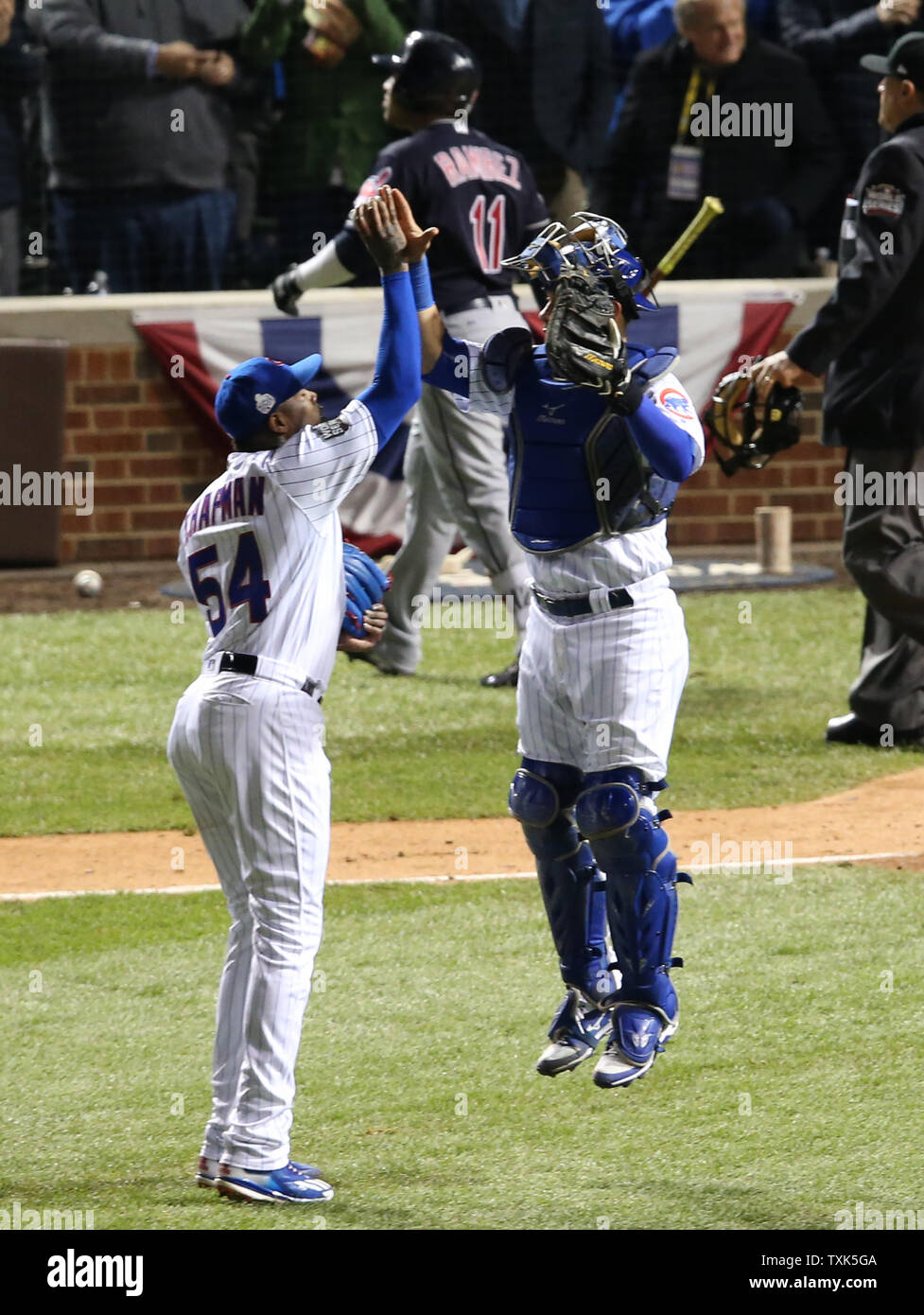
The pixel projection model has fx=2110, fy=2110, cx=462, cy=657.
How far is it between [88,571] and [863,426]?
5.78 metres

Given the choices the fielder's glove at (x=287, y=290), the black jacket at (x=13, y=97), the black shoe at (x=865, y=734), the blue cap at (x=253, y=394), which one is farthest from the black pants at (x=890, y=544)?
the black jacket at (x=13, y=97)

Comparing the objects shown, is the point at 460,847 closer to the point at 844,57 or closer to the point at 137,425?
the point at 137,425

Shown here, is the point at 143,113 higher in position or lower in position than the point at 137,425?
higher

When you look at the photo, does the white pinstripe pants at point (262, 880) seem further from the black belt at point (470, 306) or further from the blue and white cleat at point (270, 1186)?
the black belt at point (470, 306)

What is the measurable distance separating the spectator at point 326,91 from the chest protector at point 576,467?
8067 mm

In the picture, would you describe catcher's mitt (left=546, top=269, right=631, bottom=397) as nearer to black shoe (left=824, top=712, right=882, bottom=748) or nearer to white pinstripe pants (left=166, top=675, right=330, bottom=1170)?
white pinstripe pants (left=166, top=675, right=330, bottom=1170)

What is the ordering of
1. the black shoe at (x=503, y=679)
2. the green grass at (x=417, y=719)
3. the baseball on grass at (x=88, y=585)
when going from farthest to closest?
the baseball on grass at (x=88, y=585) → the black shoe at (x=503, y=679) → the green grass at (x=417, y=719)

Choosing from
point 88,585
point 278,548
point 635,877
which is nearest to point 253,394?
point 278,548

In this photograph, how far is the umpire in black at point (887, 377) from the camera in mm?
8266

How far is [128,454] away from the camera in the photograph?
13.3m

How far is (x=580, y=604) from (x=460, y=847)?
9.32 feet

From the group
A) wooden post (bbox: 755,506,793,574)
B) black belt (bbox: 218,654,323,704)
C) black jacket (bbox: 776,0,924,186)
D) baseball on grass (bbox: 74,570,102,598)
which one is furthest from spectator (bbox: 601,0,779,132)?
black belt (bbox: 218,654,323,704)

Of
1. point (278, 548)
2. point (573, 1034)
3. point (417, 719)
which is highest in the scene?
point (278, 548)

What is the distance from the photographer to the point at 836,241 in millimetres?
14242
